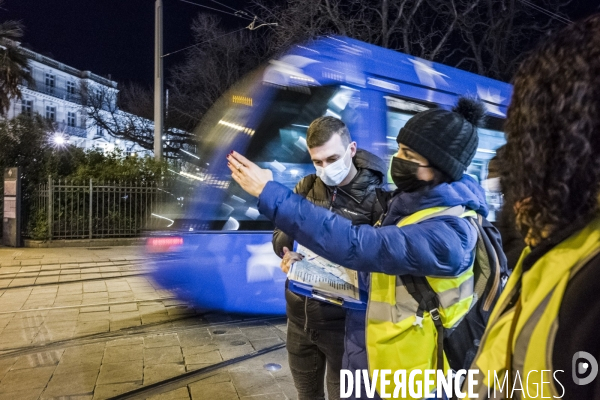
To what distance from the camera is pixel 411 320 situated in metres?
1.55

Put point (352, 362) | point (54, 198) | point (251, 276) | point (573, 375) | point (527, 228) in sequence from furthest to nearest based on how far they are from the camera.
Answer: point (54, 198)
point (251, 276)
point (352, 362)
point (527, 228)
point (573, 375)

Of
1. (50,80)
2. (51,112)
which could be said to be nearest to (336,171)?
(51,112)

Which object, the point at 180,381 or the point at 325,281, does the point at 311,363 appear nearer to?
the point at 325,281

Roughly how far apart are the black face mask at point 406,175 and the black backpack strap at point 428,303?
1.17 ft

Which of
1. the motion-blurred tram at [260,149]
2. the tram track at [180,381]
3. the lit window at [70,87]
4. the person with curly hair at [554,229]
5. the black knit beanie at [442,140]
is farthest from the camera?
the lit window at [70,87]

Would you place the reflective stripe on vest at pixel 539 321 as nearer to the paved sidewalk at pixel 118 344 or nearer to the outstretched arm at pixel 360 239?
the outstretched arm at pixel 360 239

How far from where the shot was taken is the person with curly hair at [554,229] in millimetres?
781

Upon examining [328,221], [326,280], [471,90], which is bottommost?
[326,280]

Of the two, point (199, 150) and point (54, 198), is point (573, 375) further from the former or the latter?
point (54, 198)

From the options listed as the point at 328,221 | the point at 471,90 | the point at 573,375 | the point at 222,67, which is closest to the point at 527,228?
the point at 573,375

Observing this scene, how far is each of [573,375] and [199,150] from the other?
4896 mm

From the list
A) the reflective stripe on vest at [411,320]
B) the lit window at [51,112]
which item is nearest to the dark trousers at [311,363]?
the reflective stripe on vest at [411,320]

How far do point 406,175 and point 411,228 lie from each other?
1.03ft

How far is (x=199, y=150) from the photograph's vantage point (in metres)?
5.31
